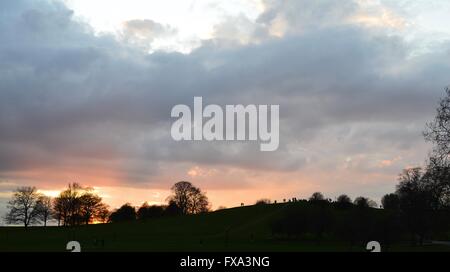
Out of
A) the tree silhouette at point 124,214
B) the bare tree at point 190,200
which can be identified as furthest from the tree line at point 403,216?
the tree silhouette at point 124,214

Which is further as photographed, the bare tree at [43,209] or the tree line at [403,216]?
the bare tree at [43,209]

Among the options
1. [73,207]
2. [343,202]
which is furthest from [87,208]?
[343,202]

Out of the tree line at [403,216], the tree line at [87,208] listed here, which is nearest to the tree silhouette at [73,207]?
the tree line at [87,208]

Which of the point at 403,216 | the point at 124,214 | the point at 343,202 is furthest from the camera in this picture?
the point at 124,214

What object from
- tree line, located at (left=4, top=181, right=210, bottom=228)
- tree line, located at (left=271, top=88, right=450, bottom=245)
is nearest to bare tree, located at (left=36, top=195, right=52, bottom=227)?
tree line, located at (left=4, top=181, right=210, bottom=228)

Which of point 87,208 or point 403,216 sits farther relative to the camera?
point 87,208

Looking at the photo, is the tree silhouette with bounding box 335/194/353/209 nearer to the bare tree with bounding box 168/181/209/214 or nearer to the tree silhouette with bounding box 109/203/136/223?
the bare tree with bounding box 168/181/209/214

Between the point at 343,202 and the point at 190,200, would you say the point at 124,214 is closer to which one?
the point at 190,200

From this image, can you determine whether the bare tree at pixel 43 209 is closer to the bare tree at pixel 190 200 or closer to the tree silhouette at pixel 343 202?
the bare tree at pixel 190 200

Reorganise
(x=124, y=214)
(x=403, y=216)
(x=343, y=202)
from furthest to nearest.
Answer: (x=124, y=214), (x=343, y=202), (x=403, y=216)

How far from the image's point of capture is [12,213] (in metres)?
162
